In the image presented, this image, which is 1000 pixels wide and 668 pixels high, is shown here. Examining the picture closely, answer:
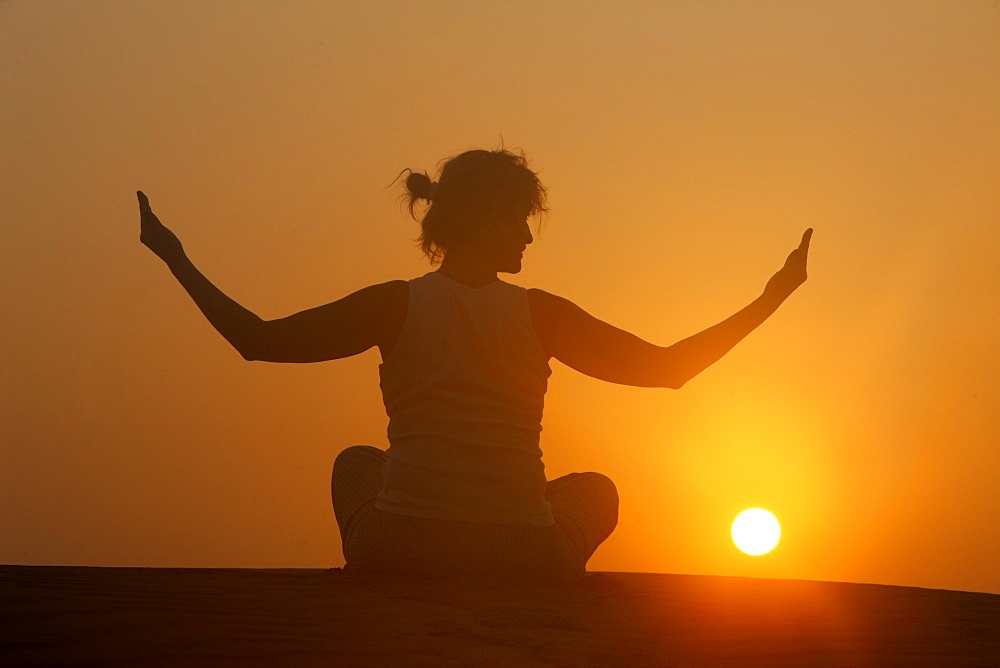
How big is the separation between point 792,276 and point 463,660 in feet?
9.17

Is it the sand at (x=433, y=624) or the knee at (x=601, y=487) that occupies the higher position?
the knee at (x=601, y=487)

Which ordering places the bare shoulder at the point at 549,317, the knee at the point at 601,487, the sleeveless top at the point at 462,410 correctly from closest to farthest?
1. the sleeveless top at the point at 462,410
2. the bare shoulder at the point at 549,317
3. the knee at the point at 601,487

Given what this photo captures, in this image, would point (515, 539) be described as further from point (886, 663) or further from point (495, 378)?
point (886, 663)

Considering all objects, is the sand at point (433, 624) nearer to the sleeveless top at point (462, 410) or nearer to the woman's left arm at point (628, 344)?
the sleeveless top at point (462, 410)

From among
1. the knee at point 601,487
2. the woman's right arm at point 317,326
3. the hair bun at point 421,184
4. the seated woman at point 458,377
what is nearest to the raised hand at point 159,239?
the seated woman at point 458,377

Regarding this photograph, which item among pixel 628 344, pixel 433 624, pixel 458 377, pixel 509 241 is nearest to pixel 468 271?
pixel 509 241

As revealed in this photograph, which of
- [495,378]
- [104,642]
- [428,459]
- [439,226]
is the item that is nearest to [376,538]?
[428,459]

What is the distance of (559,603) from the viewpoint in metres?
4.40

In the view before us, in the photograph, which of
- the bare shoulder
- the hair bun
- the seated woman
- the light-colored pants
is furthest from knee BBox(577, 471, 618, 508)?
the hair bun

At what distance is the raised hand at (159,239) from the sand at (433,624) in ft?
4.32

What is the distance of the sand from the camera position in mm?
3326

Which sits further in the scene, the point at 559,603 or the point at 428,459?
the point at 428,459

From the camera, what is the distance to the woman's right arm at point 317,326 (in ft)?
15.9

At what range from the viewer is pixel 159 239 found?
517 cm
